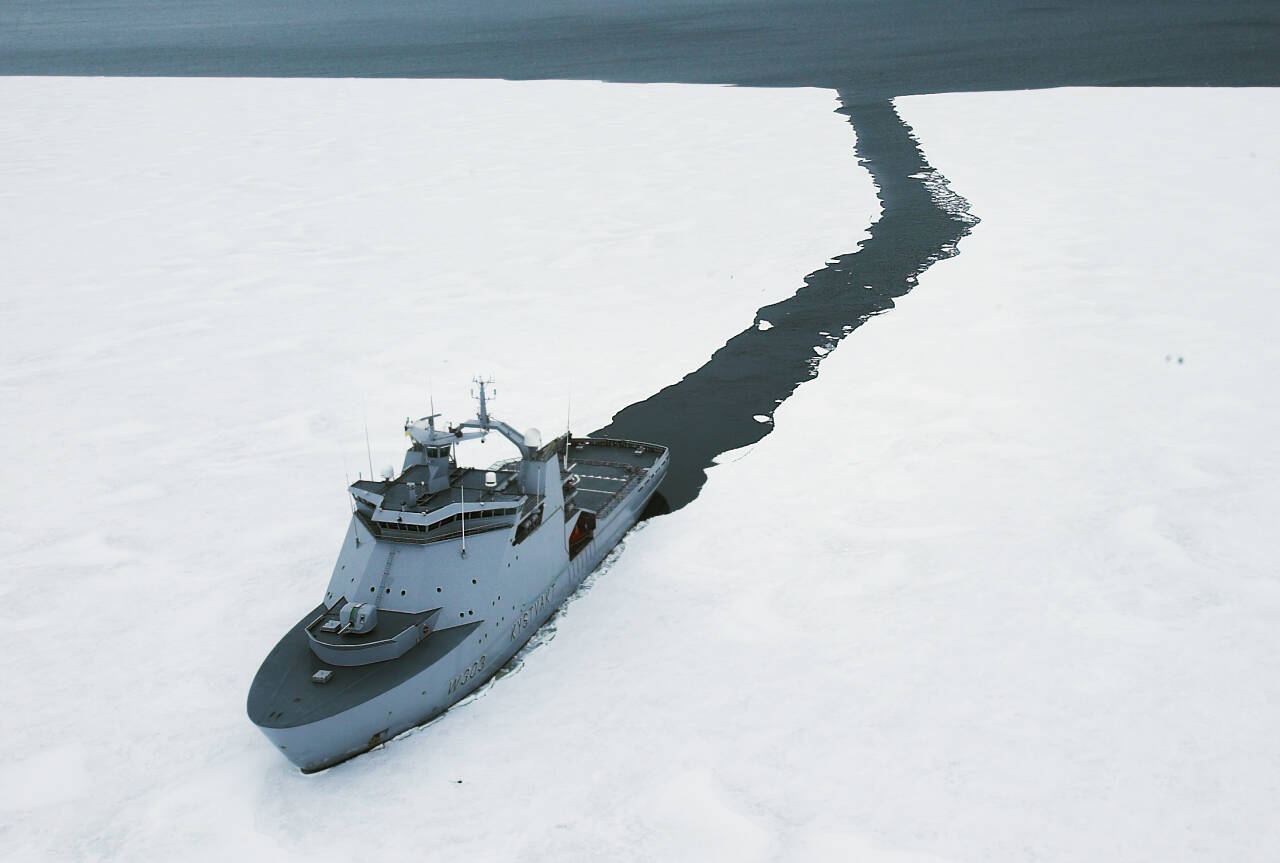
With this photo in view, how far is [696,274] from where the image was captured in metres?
43.6

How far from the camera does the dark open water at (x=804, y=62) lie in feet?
112

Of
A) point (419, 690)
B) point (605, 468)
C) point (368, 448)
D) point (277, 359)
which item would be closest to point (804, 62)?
point (277, 359)

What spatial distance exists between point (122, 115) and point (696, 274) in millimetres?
67846

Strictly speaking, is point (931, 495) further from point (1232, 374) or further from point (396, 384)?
point (396, 384)

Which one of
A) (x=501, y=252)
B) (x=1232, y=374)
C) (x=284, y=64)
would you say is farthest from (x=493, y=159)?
(x=284, y=64)

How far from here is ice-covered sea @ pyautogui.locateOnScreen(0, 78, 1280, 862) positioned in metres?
15.5

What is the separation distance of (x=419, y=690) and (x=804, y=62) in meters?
108

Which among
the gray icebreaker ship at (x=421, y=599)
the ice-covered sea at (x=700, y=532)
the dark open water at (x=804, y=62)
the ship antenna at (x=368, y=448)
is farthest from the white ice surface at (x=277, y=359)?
the dark open water at (x=804, y=62)

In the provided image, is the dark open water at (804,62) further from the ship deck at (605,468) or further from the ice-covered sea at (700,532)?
the ice-covered sea at (700,532)

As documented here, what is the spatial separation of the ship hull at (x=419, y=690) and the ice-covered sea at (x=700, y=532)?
0.46 m

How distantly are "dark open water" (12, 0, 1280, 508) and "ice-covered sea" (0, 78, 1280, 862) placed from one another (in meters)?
1.67

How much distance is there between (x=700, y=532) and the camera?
23.9 metres

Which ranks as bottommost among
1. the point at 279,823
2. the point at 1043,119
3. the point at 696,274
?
the point at 279,823

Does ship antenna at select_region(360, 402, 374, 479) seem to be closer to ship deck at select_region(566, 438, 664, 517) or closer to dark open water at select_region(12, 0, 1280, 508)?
ship deck at select_region(566, 438, 664, 517)
